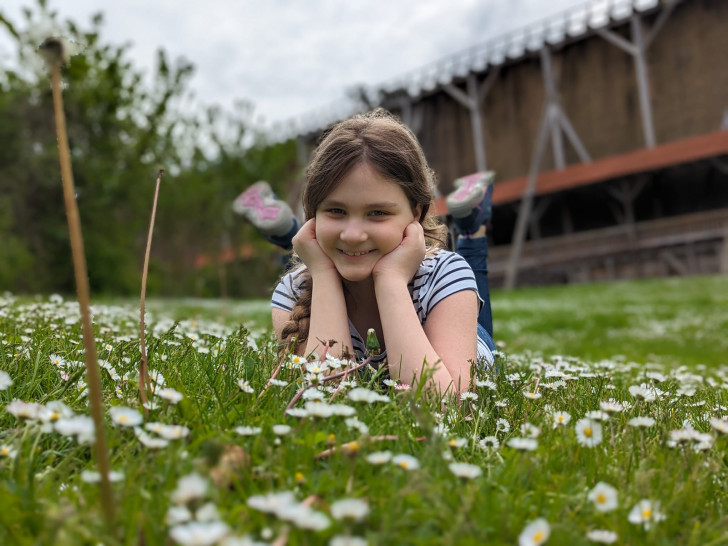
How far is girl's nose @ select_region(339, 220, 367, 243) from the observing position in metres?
2.37

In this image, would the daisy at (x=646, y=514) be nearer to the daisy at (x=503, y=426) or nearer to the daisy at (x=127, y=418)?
the daisy at (x=503, y=426)

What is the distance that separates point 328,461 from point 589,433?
61 cm

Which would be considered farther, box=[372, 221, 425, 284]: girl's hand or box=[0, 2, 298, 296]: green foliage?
box=[0, 2, 298, 296]: green foliage

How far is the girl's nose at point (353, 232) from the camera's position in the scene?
2.37 meters

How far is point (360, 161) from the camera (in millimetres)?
2418

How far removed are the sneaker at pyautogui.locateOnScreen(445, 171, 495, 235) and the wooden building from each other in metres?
15.9

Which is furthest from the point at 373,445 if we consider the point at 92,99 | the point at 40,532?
the point at 92,99

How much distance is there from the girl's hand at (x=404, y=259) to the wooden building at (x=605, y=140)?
1736cm

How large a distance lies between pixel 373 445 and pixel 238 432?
1.02 ft

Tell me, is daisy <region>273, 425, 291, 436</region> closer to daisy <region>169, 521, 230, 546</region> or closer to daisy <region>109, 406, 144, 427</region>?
daisy <region>109, 406, 144, 427</region>

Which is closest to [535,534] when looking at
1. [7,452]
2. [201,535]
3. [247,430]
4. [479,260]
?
[201,535]

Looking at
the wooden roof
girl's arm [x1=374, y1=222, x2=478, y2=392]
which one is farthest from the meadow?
the wooden roof

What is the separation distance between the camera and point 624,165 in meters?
18.6

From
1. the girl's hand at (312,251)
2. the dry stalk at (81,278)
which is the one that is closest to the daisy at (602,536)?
the dry stalk at (81,278)
